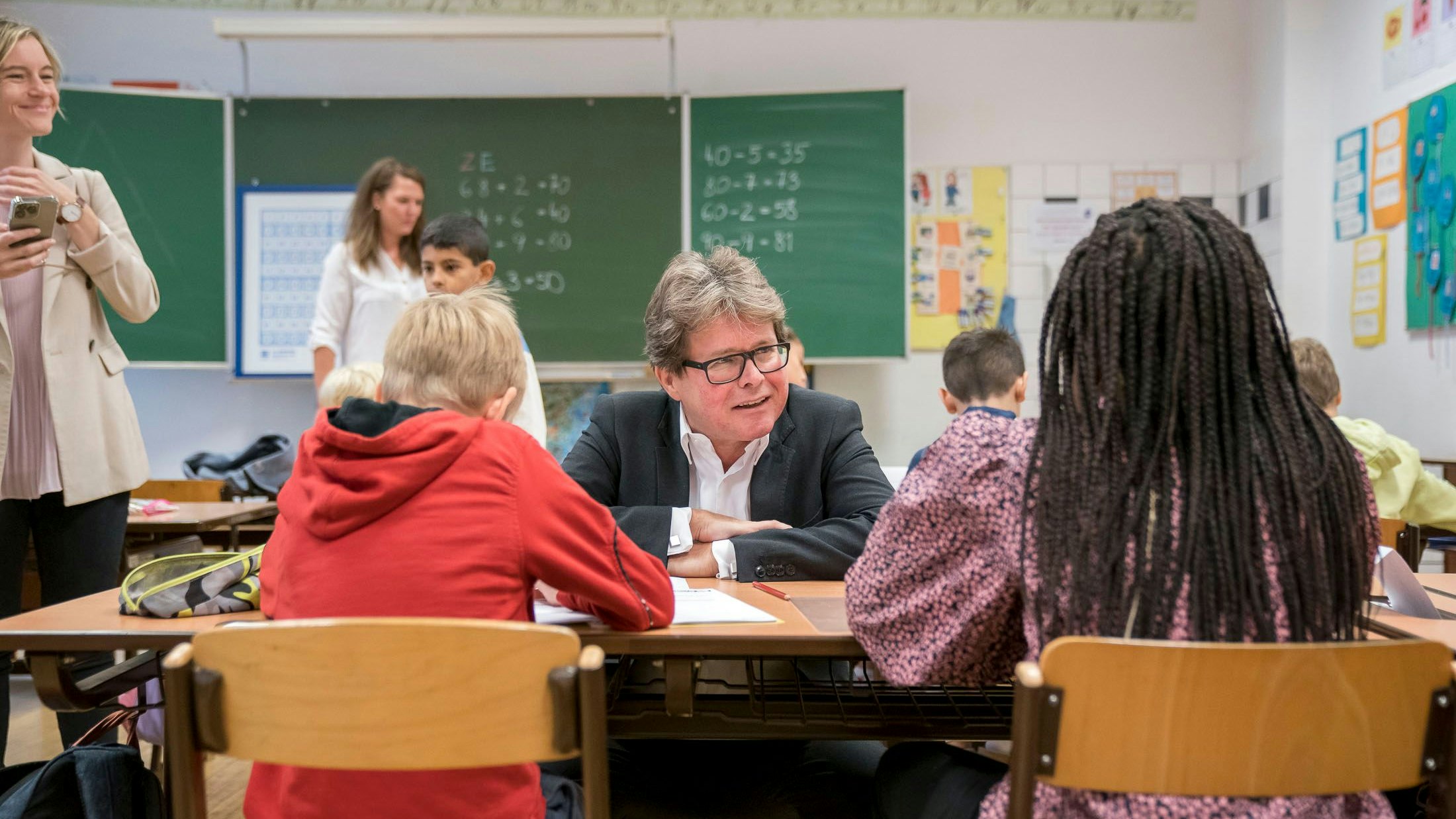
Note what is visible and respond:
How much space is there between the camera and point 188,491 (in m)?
3.66

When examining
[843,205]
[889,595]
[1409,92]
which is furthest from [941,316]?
[889,595]

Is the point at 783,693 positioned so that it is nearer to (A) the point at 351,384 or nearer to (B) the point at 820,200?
(A) the point at 351,384

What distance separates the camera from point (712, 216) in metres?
4.63

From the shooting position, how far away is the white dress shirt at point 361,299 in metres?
3.34

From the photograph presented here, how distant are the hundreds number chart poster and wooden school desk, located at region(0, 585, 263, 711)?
11.0ft

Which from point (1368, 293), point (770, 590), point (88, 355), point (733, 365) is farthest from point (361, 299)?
point (1368, 293)

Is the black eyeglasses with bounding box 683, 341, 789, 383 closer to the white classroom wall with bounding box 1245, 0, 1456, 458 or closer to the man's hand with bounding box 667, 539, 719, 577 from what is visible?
the man's hand with bounding box 667, 539, 719, 577

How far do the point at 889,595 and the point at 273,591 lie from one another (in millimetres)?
744

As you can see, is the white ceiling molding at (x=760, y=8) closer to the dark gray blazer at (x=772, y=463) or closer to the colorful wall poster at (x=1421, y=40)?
the colorful wall poster at (x=1421, y=40)

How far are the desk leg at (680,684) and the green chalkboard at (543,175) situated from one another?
138 inches

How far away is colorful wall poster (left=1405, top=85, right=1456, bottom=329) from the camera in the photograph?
341cm

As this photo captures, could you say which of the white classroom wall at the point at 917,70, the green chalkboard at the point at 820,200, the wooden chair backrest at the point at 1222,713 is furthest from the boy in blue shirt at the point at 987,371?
the wooden chair backrest at the point at 1222,713

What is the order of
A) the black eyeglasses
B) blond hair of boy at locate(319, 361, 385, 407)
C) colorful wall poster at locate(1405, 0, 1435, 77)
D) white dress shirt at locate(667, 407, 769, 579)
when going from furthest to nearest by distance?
colorful wall poster at locate(1405, 0, 1435, 77)
blond hair of boy at locate(319, 361, 385, 407)
white dress shirt at locate(667, 407, 769, 579)
the black eyeglasses

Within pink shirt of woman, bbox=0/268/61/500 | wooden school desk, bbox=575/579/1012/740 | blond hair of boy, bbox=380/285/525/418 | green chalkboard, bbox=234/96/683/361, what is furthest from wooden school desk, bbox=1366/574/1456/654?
green chalkboard, bbox=234/96/683/361
